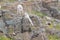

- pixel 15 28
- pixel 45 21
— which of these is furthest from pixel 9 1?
pixel 15 28

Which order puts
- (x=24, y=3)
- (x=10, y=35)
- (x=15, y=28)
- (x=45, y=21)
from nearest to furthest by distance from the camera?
1. (x=10, y=35)
2. (x=15, y=28)
3. (x=45, y=21)
4. (x=24, y=3)

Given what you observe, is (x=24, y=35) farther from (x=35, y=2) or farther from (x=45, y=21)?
(x=35, y=2)

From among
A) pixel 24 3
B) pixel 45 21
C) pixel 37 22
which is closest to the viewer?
pixel 37 22

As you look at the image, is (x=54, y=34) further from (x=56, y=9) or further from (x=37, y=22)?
(x=56, y=9)

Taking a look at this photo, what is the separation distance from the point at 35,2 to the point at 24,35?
42.5 feet

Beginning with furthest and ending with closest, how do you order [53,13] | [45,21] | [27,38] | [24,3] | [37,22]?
[24,3] → [53,13] → [45,21] → [37,22] → [27,38]

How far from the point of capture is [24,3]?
31.5 m

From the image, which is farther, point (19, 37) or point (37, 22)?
point (37, 22)

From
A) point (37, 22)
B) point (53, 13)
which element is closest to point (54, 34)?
point (37, 22)

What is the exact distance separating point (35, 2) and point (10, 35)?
12130 mm

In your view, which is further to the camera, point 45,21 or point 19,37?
point 45,21

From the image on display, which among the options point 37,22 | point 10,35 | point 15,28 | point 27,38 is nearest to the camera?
point 27,38

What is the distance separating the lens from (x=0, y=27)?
2094 centimetres

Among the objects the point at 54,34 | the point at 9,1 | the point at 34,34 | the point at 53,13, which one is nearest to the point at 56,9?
the point at 53,13
